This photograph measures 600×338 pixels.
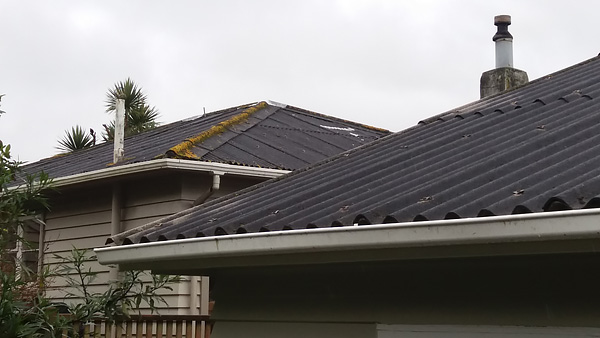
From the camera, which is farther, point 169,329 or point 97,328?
Result: point 97,328

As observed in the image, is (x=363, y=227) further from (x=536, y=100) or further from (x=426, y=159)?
(x=536, y=100)

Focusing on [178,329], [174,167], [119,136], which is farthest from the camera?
[119,136]

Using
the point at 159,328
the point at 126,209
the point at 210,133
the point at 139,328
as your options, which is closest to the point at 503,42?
the point at 210,133

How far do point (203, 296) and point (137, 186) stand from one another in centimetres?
175

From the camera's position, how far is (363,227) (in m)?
3.74

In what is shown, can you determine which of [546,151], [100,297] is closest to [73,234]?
[100,297]

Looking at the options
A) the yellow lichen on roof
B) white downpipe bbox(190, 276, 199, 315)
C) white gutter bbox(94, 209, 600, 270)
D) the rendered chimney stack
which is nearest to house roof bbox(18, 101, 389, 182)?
the yellow lichen on roof

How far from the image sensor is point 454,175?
435 cm

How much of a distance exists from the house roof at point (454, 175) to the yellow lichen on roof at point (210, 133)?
4363mm

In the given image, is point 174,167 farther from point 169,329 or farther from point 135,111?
point 135,111

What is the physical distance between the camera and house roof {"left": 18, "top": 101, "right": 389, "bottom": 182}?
11266 millimetres

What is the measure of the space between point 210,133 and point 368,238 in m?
8.23

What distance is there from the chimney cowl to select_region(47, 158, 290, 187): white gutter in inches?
126

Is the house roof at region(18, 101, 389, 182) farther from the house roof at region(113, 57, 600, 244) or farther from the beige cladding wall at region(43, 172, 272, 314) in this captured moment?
the house roof at region(113, 57, 600, 244)
